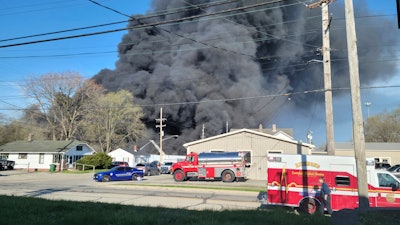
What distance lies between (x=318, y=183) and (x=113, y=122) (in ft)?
143

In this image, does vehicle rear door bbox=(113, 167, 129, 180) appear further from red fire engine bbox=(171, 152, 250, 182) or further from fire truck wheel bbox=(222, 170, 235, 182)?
fire truck wheel bbox=(222, 170, 235, 182)

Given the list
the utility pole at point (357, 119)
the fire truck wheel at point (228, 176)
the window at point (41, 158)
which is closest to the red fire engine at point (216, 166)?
the fire truck wheel at point (228, 176)

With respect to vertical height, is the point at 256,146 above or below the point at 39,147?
below

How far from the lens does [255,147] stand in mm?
28000

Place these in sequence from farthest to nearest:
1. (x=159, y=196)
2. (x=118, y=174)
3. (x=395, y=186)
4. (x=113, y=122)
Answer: (x=113, y=122), (x=118, y=174), (x=159, y=196), (x=395, y=186)

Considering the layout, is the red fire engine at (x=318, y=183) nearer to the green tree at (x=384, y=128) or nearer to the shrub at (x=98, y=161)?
the shrub at (x=98, y=161)

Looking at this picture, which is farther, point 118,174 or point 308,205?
point 118,174

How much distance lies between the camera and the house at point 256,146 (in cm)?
2717

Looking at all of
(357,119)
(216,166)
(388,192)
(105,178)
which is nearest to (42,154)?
(105,178)

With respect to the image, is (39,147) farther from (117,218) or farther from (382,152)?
(382,152)

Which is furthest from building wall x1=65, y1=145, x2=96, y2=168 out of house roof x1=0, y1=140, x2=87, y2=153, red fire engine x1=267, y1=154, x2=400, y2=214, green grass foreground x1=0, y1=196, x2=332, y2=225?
green grass foreground x1=0, y1=196, x2=332, y2=225

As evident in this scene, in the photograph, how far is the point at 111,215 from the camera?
6309mm

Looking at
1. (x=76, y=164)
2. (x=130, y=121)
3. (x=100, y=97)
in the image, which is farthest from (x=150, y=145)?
(x=76, y=164)

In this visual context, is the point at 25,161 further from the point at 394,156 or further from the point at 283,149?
the point at 394,156
